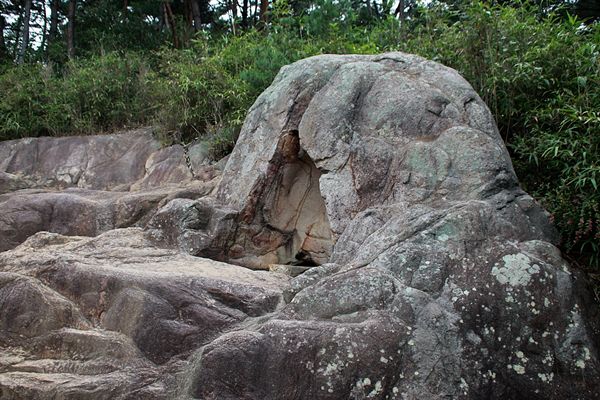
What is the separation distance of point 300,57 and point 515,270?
5692mm

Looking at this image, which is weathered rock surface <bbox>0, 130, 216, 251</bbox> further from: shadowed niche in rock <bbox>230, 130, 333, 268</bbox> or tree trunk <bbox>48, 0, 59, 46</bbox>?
tree trunk <bbox>48, 0, 59, 46</bbox>

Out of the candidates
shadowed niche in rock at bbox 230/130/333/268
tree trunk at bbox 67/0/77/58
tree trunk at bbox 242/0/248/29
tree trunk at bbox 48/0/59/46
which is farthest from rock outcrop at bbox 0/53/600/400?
tree trunk at bbox 242/0/248/29

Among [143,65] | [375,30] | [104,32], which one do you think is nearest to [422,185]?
[375,30]

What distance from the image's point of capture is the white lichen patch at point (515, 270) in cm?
398

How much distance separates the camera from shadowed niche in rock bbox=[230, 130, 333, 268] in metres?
6.17

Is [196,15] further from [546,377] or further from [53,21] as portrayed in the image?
[546,377]

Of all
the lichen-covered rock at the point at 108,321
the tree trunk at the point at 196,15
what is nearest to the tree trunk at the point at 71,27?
the tree trunk at the point at 196,15

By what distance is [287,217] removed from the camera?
6.36m

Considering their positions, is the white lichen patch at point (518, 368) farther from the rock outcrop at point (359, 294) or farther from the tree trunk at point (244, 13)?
the tree trunk at point (244, 13)

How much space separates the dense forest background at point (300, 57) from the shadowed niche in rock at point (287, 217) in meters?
2.04

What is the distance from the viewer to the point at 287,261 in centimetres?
627

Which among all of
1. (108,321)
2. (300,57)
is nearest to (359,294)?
(108,321)

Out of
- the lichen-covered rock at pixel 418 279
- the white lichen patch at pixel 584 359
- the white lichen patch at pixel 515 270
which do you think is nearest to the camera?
the lichen-covered rock at pixel 418 279

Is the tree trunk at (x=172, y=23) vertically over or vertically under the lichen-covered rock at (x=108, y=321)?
over
